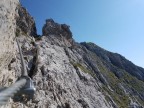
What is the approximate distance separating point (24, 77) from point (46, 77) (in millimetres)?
47096

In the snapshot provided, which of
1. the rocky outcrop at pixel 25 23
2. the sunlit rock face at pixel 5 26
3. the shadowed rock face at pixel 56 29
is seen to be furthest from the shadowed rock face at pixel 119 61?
the sunlit rock face at pixel 5 26

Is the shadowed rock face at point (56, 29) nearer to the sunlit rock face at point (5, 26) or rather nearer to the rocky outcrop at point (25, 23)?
the rocky outcrop at point (25, 23)

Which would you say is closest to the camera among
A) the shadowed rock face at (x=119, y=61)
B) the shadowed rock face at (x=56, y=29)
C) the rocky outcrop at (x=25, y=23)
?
the rocky outcrop at (x=25, y=23)

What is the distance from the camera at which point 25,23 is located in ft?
279

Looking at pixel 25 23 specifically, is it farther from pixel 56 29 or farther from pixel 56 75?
pixel 56 75

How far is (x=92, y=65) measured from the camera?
93.5 m

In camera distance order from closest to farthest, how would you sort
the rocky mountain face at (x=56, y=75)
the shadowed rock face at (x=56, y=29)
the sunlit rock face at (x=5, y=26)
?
the sunlit rock face at (x=5, y=26)
the rocky mountain face at (x=56, y=75)
the shadowed rock face at (x=56, y=29)

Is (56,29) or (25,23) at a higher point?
(56,29)

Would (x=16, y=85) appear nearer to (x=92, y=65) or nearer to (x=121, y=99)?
(x=121, y=99)

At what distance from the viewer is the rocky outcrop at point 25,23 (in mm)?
81438

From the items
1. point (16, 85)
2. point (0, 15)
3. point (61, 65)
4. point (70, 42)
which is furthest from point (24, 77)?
point (70, 42)

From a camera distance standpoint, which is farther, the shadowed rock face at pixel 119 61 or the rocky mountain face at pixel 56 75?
the shadowed rock face at pixel 119 61

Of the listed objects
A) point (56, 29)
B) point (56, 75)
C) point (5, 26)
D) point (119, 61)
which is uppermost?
point (119, 61)

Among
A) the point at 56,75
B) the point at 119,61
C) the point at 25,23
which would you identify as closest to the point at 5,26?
the point at 56,75
